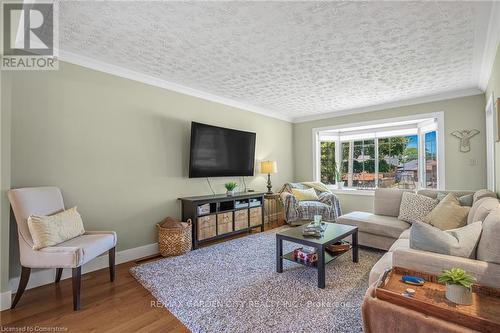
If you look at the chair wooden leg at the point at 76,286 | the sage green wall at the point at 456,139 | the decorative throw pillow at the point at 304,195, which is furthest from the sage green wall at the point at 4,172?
the sage green wall at the point at 456,139

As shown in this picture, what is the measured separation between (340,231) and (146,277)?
88.8 inches

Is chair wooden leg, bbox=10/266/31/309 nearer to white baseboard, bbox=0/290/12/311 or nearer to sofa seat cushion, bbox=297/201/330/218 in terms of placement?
white baseboard, bbox=0/290/12/311

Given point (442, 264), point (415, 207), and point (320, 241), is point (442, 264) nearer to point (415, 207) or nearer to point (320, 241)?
point (320, 241)

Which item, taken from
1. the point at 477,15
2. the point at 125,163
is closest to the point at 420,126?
the point at 477,15

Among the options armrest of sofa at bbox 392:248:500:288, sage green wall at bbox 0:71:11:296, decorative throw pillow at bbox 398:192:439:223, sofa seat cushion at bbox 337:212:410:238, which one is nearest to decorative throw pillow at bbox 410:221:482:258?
armrest of sofa at bbox 392:248:500:288

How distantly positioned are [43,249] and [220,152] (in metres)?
2.60

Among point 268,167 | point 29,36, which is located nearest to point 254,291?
point 268,167

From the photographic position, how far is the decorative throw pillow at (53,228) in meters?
2.04

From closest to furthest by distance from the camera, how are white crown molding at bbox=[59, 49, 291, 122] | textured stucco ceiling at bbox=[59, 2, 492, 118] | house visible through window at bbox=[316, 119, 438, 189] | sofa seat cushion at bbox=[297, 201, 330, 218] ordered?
1. textured stucco ceiling at bbox=[59, 2, 492, 118]
2. white crown molding at bbox=[59, 49, 291, 122]
3. sofa seat cushion at bbox=[297, 201, 330, 218]
4. house visible through window at bbox=[316, 119, 438, 189]

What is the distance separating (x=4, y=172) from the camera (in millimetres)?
2062

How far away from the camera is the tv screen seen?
3723mm

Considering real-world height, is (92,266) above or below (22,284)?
below

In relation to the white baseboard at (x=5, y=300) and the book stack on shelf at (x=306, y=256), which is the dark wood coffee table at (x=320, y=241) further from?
the white baseboard at (x=5, y=300)

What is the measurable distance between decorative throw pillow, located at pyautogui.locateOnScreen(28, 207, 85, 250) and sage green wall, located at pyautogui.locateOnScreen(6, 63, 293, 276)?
1.35ft
